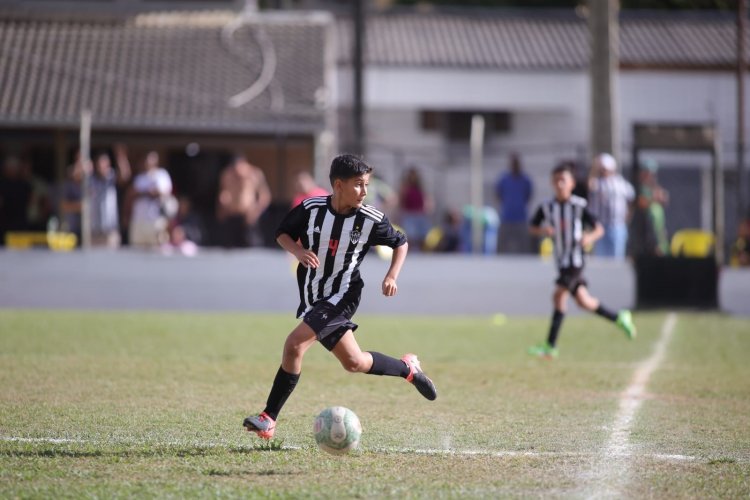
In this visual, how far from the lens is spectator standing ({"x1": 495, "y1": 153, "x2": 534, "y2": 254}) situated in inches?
821

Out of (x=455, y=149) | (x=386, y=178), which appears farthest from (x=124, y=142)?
(x=455, y=149)

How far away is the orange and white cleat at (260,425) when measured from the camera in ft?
23.4

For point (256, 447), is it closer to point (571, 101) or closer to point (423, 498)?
point (423, 498)

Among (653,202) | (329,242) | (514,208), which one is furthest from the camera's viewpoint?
(514,208)

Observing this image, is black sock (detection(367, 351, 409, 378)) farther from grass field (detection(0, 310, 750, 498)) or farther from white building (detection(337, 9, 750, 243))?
white building (detection(337, 9, 750, 243))

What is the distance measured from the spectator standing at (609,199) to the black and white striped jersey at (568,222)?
489 cm

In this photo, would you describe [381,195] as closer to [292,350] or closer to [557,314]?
[557,314]

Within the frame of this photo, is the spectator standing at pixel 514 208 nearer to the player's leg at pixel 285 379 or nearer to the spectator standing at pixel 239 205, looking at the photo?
the spectator standing at pixel 239 205

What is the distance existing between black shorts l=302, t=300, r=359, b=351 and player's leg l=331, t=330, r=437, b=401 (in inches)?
2.0

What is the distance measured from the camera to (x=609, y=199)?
57.7 feet

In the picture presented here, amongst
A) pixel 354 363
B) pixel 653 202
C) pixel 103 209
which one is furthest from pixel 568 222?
pixel 103 209

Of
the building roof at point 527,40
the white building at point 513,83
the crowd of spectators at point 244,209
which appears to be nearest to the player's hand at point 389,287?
the crowd of spectators at point 244,209

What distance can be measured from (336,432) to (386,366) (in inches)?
38.7

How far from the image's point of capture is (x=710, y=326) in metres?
16.4
